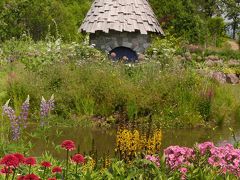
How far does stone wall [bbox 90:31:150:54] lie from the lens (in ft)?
54.4

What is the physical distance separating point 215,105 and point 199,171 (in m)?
7.45

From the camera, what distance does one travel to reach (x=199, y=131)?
35.8ft

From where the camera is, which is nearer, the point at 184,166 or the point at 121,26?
the point at 184,166

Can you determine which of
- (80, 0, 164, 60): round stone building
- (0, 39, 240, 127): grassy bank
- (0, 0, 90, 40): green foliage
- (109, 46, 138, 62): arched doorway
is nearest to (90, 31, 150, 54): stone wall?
(80, 0, 164, 60): round stone building

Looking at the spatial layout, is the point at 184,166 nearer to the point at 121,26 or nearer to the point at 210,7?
the point at 121,26

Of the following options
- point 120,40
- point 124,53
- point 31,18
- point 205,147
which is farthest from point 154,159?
point 31,18

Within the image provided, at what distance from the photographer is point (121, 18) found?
16.2 m

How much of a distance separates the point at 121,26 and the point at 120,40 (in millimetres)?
636

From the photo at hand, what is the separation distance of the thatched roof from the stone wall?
0.35m

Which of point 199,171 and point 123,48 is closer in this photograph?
point 199,171

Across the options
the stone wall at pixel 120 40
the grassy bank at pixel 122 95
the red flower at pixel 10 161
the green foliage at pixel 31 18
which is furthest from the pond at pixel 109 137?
the green foliage at pixel 31 18

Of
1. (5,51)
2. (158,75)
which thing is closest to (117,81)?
(158,75)

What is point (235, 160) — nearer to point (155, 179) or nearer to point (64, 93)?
point (155, 179)

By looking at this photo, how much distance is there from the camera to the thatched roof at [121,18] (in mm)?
16156
